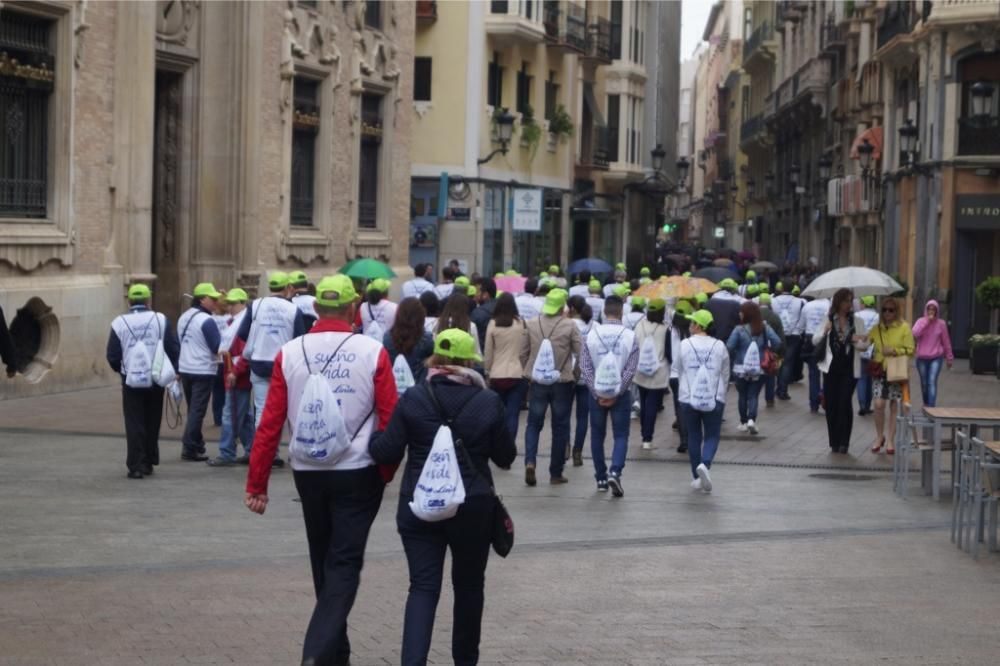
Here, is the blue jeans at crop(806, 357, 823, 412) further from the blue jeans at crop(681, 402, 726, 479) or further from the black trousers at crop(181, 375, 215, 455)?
the black trousers at crop(181, 375, 215, 455)

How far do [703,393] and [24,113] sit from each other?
1027cm

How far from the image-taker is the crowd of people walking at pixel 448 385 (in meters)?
7.87

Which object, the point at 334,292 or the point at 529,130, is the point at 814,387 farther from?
the point at 529,130

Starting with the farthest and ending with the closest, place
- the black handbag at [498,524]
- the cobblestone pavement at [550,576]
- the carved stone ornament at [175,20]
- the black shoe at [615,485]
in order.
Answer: the carved stone ornament at [175,20] < the black shoe at [615,485] < the cobblestone pavement at [550,576] < the black handbag at [498,524]

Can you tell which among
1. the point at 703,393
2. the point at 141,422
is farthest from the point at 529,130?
the point at 141,422

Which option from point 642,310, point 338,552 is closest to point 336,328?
point 338,552

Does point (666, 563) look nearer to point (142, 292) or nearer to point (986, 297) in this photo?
point (142, 292)

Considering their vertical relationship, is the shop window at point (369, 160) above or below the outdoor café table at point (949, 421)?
above

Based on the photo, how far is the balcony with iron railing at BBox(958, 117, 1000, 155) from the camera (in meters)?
39.1

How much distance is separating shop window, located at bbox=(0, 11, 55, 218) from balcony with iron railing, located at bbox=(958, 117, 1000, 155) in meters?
23.1

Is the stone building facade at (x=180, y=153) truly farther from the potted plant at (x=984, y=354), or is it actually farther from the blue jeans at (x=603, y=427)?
the potted plant at (x=984, y=354)

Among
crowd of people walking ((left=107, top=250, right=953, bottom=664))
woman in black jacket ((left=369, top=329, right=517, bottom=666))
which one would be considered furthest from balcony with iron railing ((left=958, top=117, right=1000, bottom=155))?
woman in black jacket ((left=369, top=329, right=517, bottom=666))

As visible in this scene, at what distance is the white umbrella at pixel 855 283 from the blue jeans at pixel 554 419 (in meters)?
7.38

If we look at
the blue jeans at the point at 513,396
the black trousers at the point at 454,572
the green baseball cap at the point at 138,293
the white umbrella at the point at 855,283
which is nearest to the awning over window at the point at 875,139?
the white umbrella at the point at 855,283
